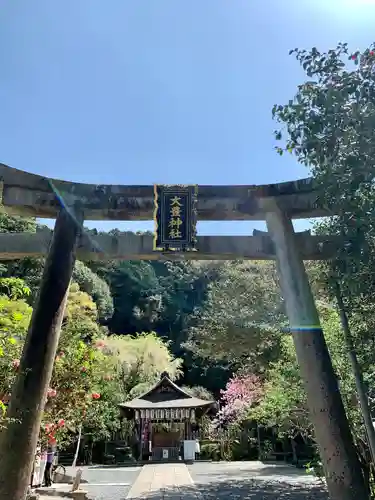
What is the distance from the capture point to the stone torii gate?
15.5 ft

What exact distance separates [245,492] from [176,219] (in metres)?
7.75

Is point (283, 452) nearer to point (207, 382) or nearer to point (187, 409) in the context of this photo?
point (187, 409)

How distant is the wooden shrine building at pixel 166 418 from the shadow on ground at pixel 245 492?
9614 millimetres

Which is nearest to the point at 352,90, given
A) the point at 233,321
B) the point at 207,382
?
the point at 233,321

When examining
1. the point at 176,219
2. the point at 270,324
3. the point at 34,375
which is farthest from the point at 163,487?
the point at 176,219

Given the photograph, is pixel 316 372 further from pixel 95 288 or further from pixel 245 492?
pixel 95 288

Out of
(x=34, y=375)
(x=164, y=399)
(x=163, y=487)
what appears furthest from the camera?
(x=164, y=399)

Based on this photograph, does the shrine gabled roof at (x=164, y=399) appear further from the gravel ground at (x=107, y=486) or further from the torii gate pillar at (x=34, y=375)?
the torii gate pillar at (x=34, y=375)

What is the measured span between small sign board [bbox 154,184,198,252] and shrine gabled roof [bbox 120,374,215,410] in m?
16.7

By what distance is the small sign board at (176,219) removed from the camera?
6.18 m

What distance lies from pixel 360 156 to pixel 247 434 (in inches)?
885

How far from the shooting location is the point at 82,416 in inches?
324

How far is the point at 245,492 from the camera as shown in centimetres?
1055

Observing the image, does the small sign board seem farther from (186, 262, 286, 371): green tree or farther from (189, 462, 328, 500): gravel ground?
(186, 262, 286, 371): green tree
